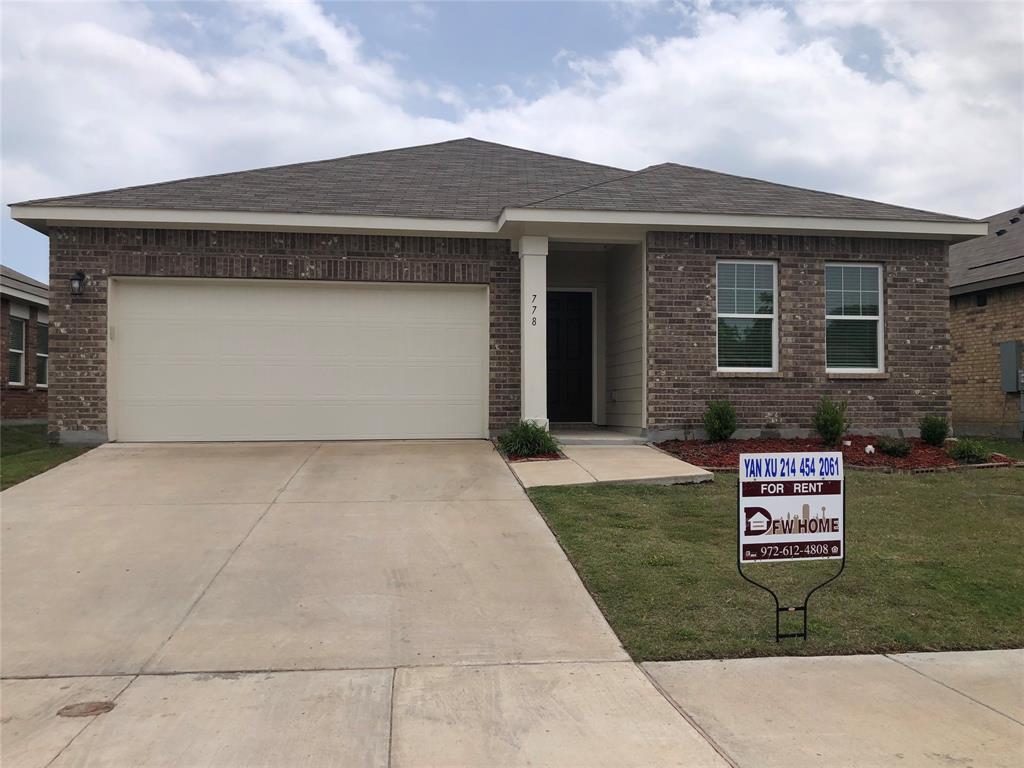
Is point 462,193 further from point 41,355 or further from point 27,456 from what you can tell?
point 41,355

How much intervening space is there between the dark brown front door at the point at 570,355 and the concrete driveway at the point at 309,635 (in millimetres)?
5700

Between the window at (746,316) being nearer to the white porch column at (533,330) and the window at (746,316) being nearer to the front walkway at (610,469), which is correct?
the front walkway at (610,469)

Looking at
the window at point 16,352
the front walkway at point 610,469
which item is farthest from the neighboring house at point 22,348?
the front walkway at point 610,469

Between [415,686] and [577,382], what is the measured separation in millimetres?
10889

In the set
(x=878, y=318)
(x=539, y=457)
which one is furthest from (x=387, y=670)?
(x=878, y=318)

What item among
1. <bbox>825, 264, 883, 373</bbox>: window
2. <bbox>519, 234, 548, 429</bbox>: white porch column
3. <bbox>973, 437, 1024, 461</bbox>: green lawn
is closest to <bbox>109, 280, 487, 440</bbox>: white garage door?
<bbox>519, 234, 548, 429</bbox>: white porch column

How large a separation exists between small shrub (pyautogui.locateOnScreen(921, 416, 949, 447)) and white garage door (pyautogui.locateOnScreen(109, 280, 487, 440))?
22.5 feet

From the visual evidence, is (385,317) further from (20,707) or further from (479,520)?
(20,707)

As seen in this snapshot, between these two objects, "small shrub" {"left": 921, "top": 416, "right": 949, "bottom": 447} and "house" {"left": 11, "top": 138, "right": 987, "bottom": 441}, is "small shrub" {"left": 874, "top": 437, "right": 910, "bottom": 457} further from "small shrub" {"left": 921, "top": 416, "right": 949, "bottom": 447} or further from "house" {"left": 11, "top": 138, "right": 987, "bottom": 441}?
"house" {"left": 11, "top": 138, "right": 987, "bottom": 441}

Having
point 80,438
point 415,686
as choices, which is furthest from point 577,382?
point 415,686

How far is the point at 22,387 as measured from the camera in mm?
19297

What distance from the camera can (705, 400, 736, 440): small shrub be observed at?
12.0 m

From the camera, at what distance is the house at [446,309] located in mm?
12172

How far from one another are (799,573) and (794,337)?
678cm
